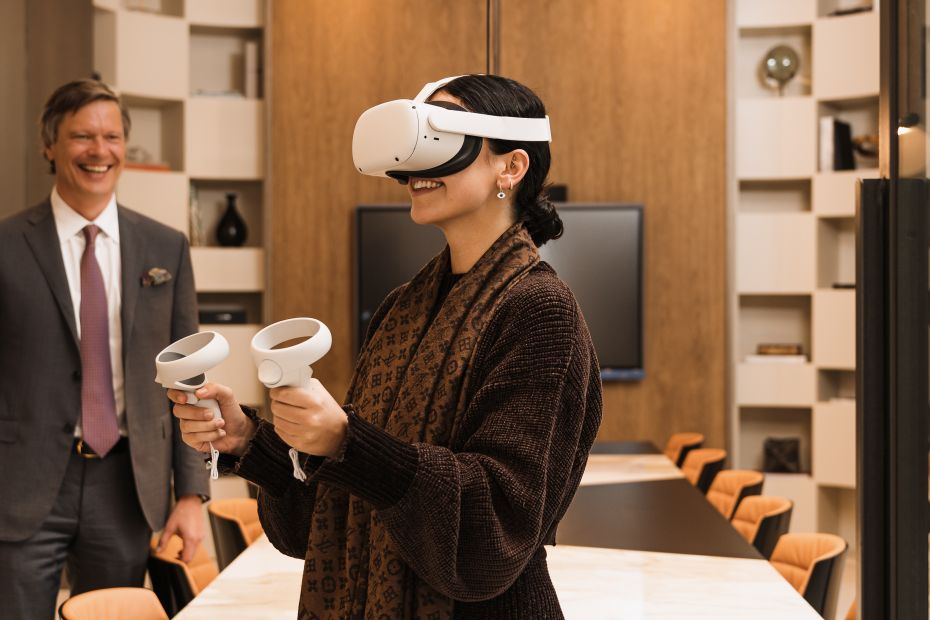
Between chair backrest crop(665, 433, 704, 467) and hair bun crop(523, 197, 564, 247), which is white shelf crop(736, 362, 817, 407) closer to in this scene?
chair backrest crop(665, 433, 704, 467)

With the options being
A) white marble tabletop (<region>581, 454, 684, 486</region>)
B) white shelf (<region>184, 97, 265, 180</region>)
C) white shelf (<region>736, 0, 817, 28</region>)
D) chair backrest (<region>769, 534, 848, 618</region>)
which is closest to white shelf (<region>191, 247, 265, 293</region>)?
white shelf (<region>184, 97, 265, 180</region>)

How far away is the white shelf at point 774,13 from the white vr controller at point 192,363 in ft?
19.5

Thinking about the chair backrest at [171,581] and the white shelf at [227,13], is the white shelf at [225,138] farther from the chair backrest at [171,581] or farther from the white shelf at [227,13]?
the chair backrest at [171,581]

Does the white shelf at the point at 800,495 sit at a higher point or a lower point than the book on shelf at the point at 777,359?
lower

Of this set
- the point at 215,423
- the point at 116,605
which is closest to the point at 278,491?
the point at 215,423

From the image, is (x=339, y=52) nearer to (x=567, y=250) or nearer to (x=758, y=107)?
(x=567, y=250)

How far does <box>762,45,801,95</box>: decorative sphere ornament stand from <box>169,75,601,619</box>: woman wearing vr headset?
5.61 metres

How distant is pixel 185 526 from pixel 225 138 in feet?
13.9

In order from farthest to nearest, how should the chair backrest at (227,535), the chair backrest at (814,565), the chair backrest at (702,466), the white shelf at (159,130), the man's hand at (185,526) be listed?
1. the white shelf at (159,130)
2. the chair backrest at (702,466)
3. the chair backrest at (227,535)
4. the chair backrest at (814,565)
5. the man's hand at (185,526)

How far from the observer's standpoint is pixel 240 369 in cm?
643

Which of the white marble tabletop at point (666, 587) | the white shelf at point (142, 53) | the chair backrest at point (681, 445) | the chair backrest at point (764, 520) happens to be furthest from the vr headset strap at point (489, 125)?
the white shelf at point (142, 53)

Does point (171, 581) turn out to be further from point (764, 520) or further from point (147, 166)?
point (147, 166)

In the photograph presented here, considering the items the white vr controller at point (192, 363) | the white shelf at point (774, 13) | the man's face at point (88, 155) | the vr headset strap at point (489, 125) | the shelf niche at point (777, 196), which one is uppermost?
the white shelf at point (774, 13)

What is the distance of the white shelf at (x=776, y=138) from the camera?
6.41 metres
